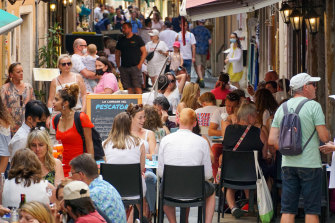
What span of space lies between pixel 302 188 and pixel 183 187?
1299mm

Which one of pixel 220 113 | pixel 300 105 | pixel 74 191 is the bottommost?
pixel 74 191

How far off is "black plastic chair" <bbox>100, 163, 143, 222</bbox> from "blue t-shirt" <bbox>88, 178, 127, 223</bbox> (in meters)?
2.09

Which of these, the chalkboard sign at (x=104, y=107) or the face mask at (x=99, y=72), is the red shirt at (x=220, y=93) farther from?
the chalkboard sign at (x=104, y=107)

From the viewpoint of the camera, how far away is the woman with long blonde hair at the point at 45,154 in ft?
31.3

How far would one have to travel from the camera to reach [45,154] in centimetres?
959

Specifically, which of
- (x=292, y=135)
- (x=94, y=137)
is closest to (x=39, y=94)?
(x=94, y=137)

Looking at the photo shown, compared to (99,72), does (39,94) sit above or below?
below

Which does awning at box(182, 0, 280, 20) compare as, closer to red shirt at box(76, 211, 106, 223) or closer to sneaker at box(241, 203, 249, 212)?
→ sneaker at box(241, 203, 249, 212)

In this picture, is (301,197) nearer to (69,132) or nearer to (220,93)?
(69,132)

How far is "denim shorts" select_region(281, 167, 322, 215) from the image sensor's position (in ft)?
32.1

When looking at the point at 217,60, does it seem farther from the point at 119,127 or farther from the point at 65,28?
the point at 119,127

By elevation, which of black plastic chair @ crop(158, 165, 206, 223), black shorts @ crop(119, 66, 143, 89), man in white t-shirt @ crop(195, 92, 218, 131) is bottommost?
black plastic chair @ crop(158, 165, 206, 223)

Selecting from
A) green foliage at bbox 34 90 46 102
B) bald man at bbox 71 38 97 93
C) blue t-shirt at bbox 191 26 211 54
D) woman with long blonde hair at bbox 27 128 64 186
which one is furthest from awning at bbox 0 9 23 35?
blue t-shirt at bbox 191 26 211 54

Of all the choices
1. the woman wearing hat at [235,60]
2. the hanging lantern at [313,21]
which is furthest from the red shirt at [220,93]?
the woman wearing hat at [235,60]
